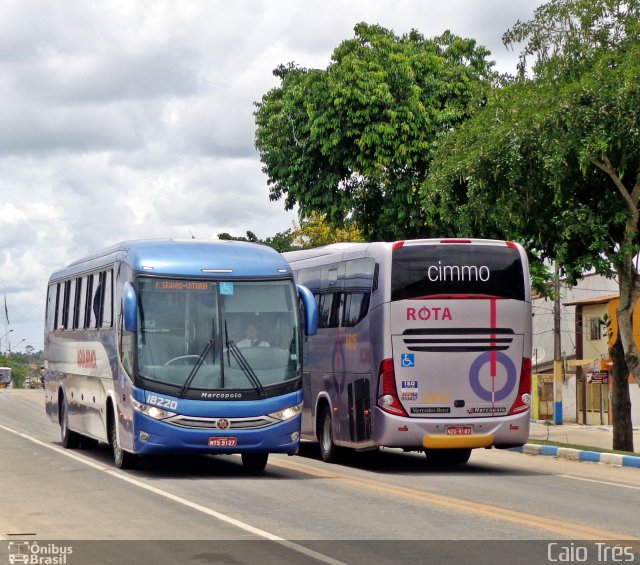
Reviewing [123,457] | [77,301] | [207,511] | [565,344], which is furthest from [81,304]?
[565,344]

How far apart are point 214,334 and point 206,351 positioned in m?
0.27

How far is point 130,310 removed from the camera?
58.0 feet

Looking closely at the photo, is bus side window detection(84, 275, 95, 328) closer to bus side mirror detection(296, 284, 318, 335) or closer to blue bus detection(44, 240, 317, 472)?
blue bus detection(44, 240, 317, 472)

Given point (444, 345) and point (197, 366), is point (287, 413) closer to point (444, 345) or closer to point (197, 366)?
point (197, 366)

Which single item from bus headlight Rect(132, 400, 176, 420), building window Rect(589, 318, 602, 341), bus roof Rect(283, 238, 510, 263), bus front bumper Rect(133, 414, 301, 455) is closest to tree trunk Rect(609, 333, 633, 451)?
bus roof Rect(283, 238, 510, 263)

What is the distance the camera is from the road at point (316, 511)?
1073 centimetres

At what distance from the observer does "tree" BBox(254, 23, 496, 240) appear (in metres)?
35.6

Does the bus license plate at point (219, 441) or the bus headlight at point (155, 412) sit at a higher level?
the bus headlight at point (155, 412)

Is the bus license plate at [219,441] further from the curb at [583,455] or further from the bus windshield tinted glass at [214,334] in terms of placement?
the curb at [583,455]

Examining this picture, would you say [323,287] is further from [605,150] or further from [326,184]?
[326,184]

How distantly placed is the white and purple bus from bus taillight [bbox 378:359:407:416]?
0.02 meters

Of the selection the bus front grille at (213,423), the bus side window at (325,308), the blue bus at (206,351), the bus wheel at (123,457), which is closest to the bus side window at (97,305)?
the blue bus at (206,351)

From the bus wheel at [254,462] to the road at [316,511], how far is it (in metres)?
0.15

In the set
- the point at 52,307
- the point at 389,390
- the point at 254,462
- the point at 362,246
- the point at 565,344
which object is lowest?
the point at 254,462
